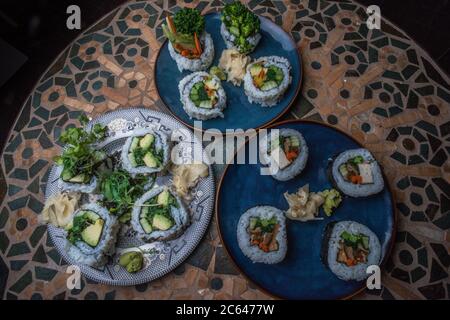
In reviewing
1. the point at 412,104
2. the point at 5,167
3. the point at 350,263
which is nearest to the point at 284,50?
the point at 412,104

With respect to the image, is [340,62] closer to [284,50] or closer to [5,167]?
[284,50]

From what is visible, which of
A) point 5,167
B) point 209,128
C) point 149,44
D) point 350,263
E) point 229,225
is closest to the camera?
point 350,263

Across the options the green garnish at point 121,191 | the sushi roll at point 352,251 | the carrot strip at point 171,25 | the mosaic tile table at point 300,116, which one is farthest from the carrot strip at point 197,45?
the sushi roll at point 352,251

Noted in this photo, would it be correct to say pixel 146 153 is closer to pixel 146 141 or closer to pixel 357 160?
pixel 146 141

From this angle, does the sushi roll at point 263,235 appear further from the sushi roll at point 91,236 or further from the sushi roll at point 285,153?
the sushi roll at point 91,236

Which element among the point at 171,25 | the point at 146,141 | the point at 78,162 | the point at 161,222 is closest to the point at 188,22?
the point at 171,25
